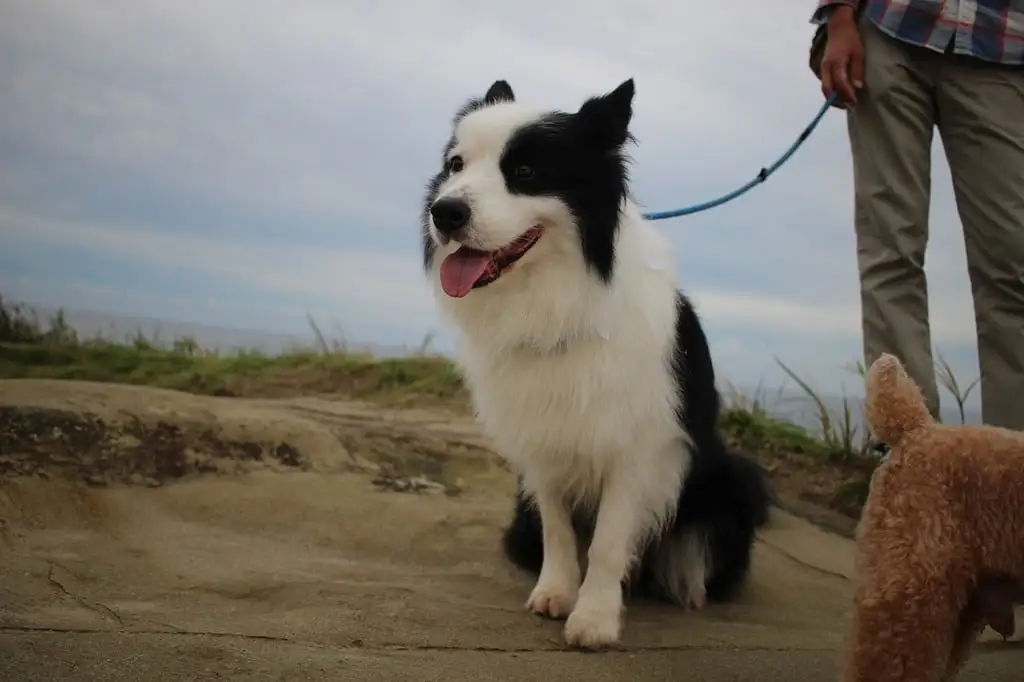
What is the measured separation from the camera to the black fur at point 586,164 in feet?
6.98

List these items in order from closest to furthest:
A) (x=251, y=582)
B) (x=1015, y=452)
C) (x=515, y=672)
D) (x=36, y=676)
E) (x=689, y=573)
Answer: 1. (x=1015, y=452)
2. (x=36, y=676)
3. (x=515, y=672)
4. (x=251, y=582)
5. (x=689, y=573)

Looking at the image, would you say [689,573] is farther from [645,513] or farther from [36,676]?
[36,676]

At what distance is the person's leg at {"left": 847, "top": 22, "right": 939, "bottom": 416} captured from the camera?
87.9 inches

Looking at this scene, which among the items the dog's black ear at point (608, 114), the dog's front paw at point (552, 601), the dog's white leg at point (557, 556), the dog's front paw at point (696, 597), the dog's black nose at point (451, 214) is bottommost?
the dog's front paw at point (696, 597)

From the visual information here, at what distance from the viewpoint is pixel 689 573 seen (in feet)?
8.06

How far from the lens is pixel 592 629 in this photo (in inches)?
79.7

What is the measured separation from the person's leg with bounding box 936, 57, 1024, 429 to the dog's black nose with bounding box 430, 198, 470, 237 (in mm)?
1259

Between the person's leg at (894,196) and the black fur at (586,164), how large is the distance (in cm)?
62

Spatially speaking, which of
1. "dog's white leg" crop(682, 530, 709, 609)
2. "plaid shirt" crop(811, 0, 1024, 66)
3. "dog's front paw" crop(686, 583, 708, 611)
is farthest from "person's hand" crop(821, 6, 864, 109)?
"dog's front paw" crop(686, 583, 708, 611)

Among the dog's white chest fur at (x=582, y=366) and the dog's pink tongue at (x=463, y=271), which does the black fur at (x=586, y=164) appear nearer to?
the dog's white chest fur at (x=582, y=366)

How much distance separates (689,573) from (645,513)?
0.29m

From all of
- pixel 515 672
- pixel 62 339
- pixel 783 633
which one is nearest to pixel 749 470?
pixel 783 633

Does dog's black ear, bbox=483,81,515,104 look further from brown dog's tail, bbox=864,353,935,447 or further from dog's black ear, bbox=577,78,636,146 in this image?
brown dog's tail, bbox=864,353,935,447

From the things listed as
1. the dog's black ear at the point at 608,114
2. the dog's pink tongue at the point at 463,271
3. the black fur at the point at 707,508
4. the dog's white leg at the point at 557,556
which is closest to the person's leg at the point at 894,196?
the black fur at the point at 707,508
